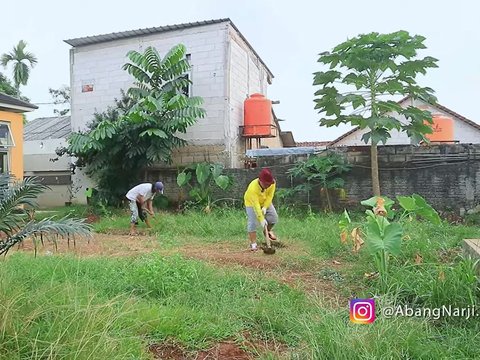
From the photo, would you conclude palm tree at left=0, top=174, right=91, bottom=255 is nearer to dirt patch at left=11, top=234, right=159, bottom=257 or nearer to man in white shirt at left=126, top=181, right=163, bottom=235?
dirt patch at left=11, top=234, right=159, bottom=257

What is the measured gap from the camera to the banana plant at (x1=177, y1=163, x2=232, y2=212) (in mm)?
10086

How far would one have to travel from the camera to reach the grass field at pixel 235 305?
2393mm

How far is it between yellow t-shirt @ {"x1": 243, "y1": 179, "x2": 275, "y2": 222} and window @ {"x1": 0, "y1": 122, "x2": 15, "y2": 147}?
8708mm

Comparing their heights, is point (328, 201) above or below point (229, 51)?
below

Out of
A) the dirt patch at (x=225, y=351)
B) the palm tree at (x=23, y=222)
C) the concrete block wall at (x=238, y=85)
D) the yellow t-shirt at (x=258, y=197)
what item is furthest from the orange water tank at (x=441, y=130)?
the palm tree at (x=23, y=222)

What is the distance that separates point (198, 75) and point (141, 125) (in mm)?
2290

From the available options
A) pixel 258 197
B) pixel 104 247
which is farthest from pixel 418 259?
pixel 104 247

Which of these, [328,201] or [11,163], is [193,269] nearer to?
[328,201]

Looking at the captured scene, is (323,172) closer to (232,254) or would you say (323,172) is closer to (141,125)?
(232,254)

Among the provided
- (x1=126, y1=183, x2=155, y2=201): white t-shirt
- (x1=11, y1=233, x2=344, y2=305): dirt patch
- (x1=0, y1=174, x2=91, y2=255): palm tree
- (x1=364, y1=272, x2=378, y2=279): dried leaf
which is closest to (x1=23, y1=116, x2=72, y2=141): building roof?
(x1=126, y1=183, x2=155, y2=201): white t-shirt

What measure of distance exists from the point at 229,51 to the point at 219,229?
567cm

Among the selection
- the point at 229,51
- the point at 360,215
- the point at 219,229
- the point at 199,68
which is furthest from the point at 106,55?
the point at 360,215

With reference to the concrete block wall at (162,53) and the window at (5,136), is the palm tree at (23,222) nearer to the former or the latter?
the concrete block wall at (162,53)

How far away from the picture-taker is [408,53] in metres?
7.35
